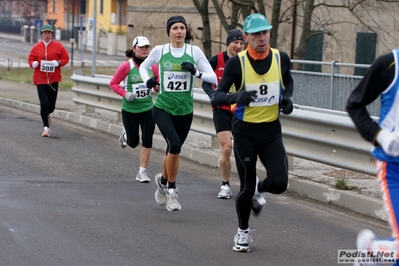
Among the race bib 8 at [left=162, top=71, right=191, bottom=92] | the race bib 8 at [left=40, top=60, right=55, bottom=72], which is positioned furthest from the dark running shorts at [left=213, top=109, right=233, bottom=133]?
the race bib 8 at [left=40, top=60, right=55, bottom=72]

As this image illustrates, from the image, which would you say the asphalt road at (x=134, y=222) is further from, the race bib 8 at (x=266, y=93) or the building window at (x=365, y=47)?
the building window at (x=365, y=47)

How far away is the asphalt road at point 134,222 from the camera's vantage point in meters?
5.97

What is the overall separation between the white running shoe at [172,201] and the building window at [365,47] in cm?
1692

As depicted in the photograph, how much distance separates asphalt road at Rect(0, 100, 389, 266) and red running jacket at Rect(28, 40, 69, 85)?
3.12 metres

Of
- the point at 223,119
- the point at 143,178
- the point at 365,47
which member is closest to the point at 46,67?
the point at 143,178

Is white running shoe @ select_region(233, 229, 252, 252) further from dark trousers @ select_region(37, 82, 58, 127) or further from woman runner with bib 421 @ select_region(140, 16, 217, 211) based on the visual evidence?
dark trousers @ select_region(37, 82, 58, 127)

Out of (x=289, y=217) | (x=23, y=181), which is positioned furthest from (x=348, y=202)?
(x=23, y=181)

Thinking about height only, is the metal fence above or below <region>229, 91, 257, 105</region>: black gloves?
below

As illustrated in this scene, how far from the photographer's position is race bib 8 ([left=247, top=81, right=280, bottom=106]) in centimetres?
595

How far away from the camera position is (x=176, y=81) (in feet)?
25.9

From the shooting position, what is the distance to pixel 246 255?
6098mm

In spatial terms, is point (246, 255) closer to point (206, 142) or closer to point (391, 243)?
point (391, 243)

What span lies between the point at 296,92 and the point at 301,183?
23.7 feet

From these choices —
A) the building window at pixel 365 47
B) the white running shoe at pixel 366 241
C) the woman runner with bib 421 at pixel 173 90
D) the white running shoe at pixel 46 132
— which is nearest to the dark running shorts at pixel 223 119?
the woman runner with bib 421 at pixel 173 90
